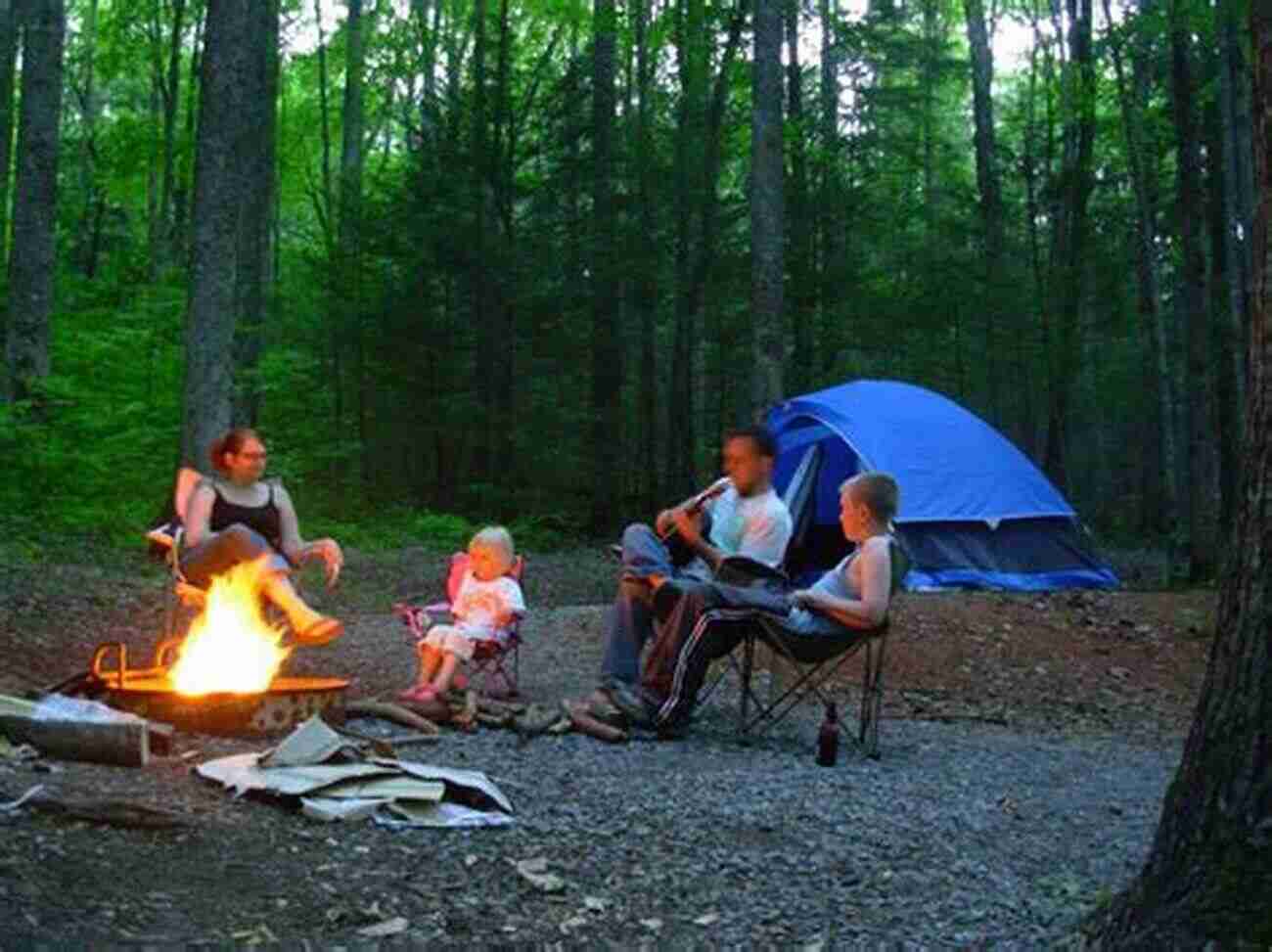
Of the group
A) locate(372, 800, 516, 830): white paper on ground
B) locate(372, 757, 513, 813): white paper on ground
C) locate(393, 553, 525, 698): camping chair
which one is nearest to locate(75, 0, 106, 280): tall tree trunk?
locate(393, 553, 525, 698): camping chair

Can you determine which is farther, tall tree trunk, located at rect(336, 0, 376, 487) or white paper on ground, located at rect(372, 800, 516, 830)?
tall tree trunk, located at rect(336, 0, 376, 487)

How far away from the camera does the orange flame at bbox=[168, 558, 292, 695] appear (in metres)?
5.20

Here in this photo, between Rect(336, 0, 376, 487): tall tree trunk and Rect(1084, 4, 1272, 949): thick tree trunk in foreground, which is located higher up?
Rect(336, 0, 376, 487): tall tree trunk

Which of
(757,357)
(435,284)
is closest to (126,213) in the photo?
(435,284)

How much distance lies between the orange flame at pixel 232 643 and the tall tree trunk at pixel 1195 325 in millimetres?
8931

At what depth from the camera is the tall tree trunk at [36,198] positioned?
36.1 ft

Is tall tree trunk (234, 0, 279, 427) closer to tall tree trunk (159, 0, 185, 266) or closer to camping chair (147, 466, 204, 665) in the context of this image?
tall tree trunk (159, 0, 185, 266)

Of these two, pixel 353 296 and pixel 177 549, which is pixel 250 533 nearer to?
pixel 177 549

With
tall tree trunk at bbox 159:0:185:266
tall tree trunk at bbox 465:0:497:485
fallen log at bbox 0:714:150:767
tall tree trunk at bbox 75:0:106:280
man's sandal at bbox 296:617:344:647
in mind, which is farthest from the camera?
tall tree trunk at bbox 75:0:106:280

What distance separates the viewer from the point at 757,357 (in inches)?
444

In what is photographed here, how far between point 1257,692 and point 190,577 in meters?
4.33

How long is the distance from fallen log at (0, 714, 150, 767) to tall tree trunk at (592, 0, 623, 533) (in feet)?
39.4

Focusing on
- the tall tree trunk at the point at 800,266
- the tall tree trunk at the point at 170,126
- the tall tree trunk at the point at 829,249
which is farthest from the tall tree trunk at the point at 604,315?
the tall tree trunk at the point at 170,126

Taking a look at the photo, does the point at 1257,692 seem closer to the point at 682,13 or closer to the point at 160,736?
the point at 160,736
